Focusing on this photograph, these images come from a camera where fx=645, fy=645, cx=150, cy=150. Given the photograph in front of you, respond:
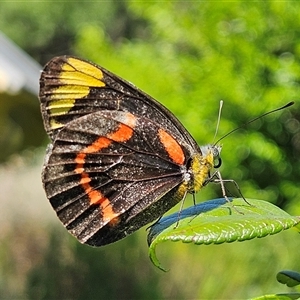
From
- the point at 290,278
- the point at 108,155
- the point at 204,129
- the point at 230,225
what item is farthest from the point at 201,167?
the point at 204,129

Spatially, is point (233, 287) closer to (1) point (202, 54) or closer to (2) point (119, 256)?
(2) point (119, 256)

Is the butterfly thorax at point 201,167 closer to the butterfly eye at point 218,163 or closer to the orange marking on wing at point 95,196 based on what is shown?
the butterfly eye at point 218,163

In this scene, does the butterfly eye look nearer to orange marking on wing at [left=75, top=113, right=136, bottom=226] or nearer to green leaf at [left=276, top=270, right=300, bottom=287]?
orange marking on wing at [left=75, top=113, right=136, bottom=226]

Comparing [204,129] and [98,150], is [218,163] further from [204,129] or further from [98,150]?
[204,129]

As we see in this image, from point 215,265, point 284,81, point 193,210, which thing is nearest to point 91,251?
point 215,265

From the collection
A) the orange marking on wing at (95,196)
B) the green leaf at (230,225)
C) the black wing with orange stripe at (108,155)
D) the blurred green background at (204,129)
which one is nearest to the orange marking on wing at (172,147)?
the black wing with orange stripe at (108,155)

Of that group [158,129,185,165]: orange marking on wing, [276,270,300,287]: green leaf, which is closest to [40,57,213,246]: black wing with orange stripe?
[158,129,185,165]: orange marking on wing
